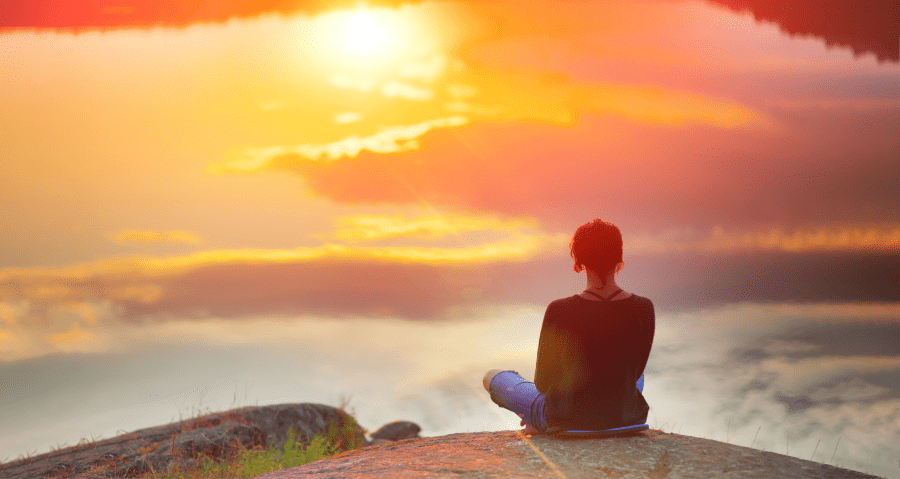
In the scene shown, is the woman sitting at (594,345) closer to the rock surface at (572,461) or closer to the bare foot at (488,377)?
the rock surface at (572,461)

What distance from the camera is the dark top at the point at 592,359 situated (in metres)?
5.17

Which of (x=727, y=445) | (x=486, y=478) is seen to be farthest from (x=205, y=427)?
(x=727, y=445)

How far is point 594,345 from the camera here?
518 centimetres

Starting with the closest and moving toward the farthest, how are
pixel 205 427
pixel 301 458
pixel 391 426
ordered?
pixel 301 458 → pixel 205 427 → pixel 391 426

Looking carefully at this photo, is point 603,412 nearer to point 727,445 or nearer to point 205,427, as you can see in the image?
point 727,445

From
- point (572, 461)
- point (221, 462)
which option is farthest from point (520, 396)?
point (221, 462)

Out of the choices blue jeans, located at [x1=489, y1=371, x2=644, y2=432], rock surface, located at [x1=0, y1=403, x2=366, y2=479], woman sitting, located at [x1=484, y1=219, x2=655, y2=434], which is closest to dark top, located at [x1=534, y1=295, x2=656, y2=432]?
woman sitting, located at [x1=484, y1=219, x2=655, y2=434]

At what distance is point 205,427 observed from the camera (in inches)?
395

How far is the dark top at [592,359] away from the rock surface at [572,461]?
224 mm

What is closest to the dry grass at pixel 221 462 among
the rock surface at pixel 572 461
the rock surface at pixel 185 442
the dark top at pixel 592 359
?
the rock surface at pixel 185 442

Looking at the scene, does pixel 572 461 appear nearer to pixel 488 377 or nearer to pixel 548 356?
pixel 548 356

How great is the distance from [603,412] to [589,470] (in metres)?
0.84

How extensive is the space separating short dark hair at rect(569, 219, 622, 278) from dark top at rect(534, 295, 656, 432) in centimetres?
30

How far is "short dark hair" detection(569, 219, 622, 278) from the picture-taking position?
5051 mm
